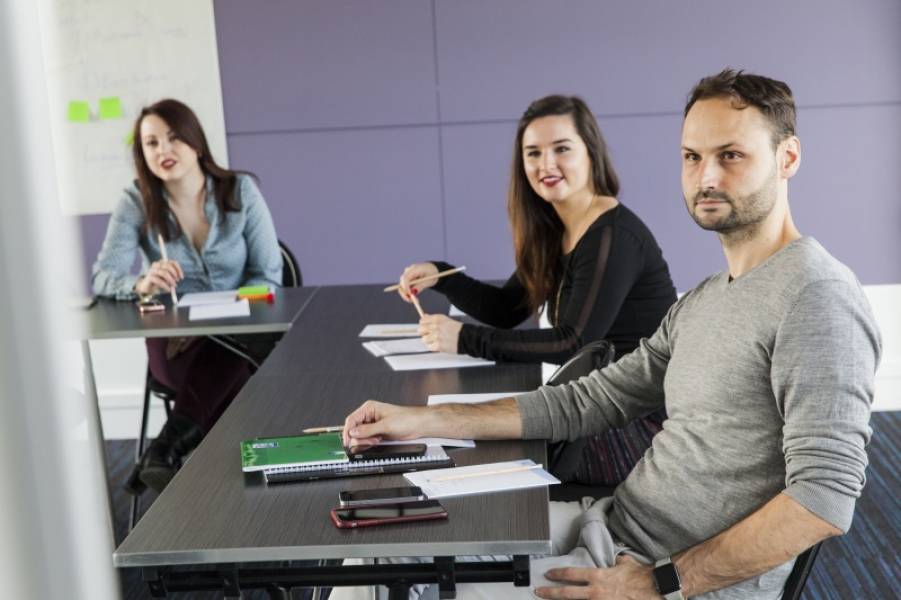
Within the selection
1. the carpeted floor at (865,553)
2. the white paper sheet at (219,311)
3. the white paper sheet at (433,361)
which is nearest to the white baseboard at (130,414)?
the carpeted floor at (865,553)

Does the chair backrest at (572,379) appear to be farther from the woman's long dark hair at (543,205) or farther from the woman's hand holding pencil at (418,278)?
the woman's hand holding pencil at (418,278)

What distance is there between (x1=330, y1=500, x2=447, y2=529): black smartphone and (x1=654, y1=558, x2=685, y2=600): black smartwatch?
1.08 ft

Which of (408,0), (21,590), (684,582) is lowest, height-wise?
(684,582)

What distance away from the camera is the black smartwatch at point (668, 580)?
1.42 m

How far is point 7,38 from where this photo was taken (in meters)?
0.19

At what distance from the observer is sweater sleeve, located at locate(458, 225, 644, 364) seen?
7.54 feet

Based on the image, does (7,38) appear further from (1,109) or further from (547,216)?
(547,216)

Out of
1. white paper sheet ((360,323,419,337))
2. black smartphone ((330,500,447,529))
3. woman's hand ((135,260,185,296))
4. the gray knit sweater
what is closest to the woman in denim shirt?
woman's hand ((135,260,185,296))

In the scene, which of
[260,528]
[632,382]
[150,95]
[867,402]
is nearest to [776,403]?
[867,402]

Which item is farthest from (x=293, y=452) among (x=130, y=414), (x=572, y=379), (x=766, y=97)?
(x=130, y=414)

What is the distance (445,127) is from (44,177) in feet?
13.5

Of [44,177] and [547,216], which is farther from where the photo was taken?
[547,216]

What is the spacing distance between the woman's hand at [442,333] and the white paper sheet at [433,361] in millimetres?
21

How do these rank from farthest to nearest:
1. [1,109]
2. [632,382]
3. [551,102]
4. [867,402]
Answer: [551,102]
[632,382]
[867,402]
[1,109]
